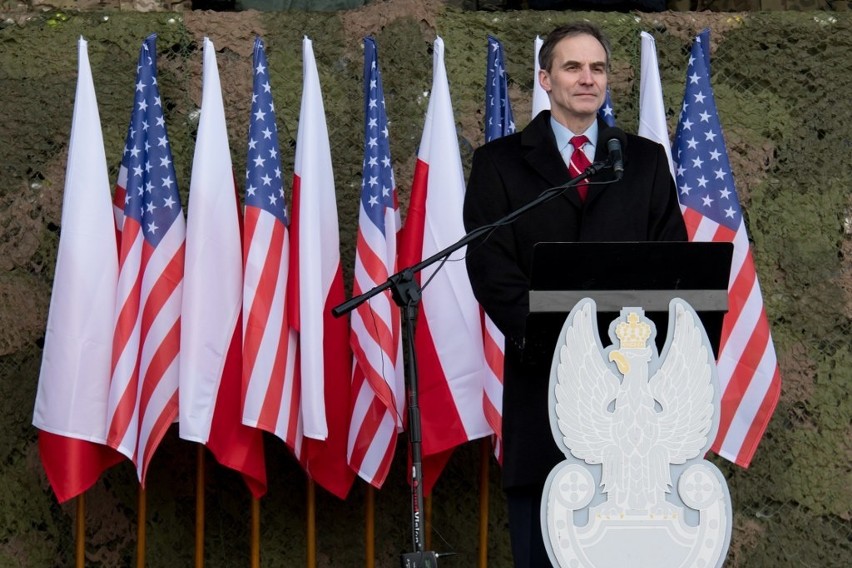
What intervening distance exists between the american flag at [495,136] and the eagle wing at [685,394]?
1.71 metres

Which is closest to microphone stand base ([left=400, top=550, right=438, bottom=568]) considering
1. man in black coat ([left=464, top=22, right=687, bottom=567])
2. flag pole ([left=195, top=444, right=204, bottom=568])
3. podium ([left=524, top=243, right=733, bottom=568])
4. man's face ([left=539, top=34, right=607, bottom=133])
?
man in black coat ([left=464, top=22, right=687, bottom=567])

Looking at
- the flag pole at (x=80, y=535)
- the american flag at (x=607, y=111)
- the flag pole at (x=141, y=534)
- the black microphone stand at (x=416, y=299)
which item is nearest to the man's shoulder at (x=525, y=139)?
the black microphone stand at (x=416, y=299)

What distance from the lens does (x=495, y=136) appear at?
17.7ft

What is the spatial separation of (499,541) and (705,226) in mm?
1359

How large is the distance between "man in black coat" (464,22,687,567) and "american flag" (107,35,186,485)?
1371 mm

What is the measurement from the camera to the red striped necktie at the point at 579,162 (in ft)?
13.5

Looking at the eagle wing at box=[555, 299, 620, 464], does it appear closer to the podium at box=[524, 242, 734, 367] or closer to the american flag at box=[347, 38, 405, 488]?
the podium at box=[524, 242, 734, 367]

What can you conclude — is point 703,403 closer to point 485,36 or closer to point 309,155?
point 309,155

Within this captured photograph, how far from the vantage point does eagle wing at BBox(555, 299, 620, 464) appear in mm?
3322

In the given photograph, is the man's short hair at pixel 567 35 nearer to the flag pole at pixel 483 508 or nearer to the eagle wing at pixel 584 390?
the eagle wing at pixel 584 390

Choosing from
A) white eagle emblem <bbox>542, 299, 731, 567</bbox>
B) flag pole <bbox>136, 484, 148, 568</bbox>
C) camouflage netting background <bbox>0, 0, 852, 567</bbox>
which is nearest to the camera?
white eagle emblem <bbox>542, 299, 731, 567</bbox>

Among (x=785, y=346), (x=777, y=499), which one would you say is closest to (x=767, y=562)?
(x=777, y=499)

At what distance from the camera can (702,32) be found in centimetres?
573

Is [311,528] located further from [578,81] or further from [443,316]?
[578,81]
